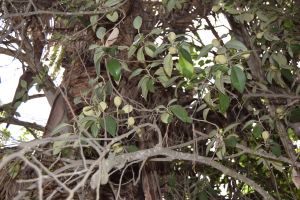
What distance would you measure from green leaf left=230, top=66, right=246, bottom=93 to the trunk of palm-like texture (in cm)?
81

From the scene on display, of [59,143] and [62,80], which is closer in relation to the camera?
[59,143]

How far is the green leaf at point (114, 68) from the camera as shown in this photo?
151 cm

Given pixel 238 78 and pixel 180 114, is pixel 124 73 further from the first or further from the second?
pixel 238 78

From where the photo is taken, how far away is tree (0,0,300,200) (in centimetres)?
159

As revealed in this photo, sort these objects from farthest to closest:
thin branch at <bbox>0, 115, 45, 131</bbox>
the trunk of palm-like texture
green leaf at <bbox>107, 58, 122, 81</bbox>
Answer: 1. thin branch at <bbox>0, 115, 45, 131</bbox>
2. the trunk of palm-like texture
3. green leaf at <bbox>107, 58, 122, 81</bbox>

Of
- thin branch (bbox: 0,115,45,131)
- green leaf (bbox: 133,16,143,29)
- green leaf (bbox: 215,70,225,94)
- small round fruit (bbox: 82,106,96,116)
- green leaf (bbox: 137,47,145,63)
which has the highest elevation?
thin branch (bbox: 0,115,45,131)

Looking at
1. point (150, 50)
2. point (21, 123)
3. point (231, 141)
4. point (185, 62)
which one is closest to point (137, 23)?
point (150, 50)

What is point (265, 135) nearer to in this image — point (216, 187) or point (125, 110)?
point (125, 110)

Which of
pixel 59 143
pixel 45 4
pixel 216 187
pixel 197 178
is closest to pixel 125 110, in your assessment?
pixel 59 143

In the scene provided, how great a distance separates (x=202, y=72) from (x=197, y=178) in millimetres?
1335

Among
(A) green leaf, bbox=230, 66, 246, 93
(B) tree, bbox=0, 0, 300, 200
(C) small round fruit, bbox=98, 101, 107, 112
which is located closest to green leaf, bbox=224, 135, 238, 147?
(B) tree, bbox=0, 0, 300, 200

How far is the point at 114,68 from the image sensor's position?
4.96 ft

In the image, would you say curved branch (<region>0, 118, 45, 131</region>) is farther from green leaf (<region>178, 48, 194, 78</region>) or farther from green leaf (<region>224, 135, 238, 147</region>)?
green leaf (<region>178, 48, 194, 78</region>)

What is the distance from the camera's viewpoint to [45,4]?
2439 millimetres
